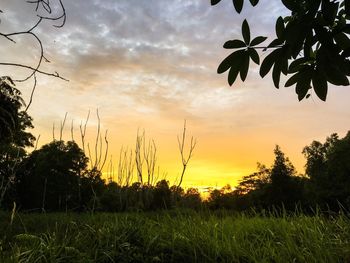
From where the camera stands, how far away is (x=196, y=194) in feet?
30.3

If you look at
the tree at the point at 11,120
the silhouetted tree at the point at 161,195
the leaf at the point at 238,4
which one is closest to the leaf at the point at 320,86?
the leaf at the point at 238,4

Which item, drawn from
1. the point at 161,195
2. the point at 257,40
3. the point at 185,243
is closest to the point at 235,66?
the point at 257,40

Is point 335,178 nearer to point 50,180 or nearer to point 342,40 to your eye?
point 50,180

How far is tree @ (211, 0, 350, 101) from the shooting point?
141cm

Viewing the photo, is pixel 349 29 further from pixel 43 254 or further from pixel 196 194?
pixel 196 194

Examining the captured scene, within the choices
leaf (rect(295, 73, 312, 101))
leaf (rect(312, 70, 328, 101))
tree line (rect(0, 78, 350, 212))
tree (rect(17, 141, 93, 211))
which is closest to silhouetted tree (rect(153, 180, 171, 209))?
tree line (rect(0, 78, 350, 212))

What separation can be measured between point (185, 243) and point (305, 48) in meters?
4.15

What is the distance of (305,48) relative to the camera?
1511 millimetres

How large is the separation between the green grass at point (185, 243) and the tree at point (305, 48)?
3123 millimetres

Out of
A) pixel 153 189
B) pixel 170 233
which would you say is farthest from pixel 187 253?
pixel 153 189

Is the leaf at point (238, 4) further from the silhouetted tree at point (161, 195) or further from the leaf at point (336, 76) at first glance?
the silhouetted tree at point (161, 195)

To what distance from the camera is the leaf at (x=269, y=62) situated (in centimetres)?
153

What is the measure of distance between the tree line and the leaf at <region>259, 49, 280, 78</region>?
992 mm

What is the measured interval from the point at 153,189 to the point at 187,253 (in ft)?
16.7
